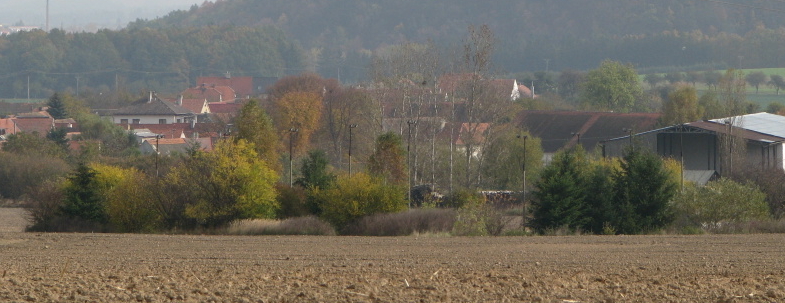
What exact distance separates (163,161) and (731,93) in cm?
3250

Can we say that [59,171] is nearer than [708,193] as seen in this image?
No

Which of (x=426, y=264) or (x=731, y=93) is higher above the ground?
(x=731, y=93)

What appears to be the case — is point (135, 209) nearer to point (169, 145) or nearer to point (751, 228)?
point (751, 228)

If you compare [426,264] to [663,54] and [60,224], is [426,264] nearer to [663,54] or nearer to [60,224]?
[60,224]

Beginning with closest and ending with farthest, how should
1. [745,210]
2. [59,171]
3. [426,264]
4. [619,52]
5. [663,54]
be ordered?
[426,264], [745,210], [59,171], [663,54], [619,52]

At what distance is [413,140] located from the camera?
5153cm

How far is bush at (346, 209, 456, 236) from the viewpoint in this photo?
106ft

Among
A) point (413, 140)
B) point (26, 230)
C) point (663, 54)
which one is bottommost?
point (26, 230)

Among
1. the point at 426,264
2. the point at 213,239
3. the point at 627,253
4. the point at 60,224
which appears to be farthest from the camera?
the point at 60,224

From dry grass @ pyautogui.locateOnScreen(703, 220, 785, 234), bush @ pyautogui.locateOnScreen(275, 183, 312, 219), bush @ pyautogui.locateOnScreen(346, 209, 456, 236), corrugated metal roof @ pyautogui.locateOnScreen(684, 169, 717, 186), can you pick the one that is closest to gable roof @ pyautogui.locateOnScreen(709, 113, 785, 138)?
corrugated metal roof @ pyautogui.locateOnScreen(684, 169, 717, 186)

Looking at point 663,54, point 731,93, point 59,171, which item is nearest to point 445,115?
point 731,93

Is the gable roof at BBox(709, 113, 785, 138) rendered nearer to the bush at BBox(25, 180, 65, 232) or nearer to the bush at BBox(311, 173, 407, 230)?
the bush at BBox(311, 173, 407, 230)

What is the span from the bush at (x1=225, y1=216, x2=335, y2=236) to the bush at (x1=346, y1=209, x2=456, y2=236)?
3.70ft

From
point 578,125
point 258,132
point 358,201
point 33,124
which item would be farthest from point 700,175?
point 33,124
